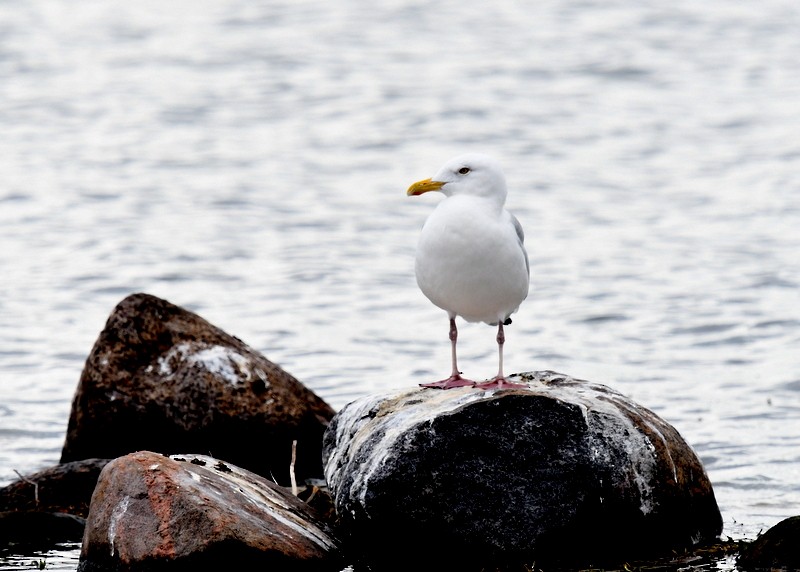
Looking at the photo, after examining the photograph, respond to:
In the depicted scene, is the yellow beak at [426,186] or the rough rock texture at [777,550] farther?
the yellow beak at [426,186]

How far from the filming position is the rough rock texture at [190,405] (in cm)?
1059

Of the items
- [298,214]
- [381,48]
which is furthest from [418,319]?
[381,48]

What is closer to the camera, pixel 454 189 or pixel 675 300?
pixel 454 189

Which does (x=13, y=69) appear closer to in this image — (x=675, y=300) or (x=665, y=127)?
(x=665, y=127)

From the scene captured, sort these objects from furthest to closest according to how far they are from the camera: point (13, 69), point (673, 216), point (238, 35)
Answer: point (238, 35) → point (13, 69) → point (673, 216)

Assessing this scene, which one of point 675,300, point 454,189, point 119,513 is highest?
point 454,189

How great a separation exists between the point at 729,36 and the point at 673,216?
12.8 metres

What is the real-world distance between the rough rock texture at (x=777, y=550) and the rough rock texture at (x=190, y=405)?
3.83m

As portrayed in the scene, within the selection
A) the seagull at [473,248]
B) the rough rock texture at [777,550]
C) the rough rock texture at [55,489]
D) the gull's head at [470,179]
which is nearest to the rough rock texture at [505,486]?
the seagull at [473,248]

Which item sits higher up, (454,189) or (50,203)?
(454,189)

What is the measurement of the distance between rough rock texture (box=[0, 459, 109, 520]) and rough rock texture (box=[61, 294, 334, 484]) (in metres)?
0.67

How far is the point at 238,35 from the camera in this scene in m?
32.6

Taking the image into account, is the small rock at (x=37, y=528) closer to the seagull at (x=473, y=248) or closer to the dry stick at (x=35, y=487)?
the dry stick at (x=35, y=487)

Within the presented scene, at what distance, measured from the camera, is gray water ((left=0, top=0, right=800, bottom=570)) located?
14448 mm
